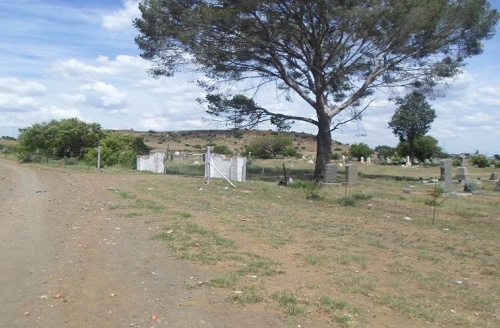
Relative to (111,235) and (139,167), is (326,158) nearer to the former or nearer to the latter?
(139,167)

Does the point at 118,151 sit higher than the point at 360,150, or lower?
lower

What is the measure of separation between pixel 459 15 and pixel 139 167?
17.5 m

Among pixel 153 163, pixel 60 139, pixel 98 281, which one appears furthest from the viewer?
pixel 60 139

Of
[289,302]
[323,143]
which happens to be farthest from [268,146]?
[289,302]

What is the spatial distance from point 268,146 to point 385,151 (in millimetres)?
14265

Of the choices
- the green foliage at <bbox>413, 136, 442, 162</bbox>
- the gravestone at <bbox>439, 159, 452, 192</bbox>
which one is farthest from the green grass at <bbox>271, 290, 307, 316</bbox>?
the green foliage at <bbox>413, 136, 442, 162</bbox>

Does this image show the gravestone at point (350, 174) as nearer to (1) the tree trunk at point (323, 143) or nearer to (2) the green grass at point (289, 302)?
(1) the tree trunk at point (323, 143)

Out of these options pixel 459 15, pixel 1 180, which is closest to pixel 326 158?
pixel 459 15

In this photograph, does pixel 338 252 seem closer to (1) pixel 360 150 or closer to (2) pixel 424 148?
(2) pixel 424 148

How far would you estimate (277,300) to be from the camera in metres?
5.51

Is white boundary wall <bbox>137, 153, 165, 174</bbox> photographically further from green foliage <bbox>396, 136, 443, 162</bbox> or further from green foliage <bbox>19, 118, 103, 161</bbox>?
green foliage <bbox>396, 136, 443, 162</bbox>

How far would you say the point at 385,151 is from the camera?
61.2 m

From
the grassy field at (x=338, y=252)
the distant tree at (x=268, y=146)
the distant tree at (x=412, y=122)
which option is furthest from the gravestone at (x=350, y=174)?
the distant tree at (x=268, y=146)

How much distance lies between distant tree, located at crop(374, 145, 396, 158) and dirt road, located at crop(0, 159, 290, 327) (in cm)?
5142
